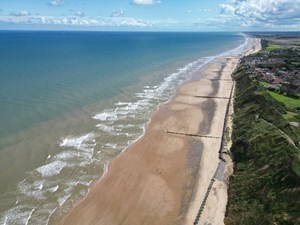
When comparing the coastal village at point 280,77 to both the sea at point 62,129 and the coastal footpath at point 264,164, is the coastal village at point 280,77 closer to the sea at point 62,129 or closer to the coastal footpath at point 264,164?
the coastal footpath at point 264,164

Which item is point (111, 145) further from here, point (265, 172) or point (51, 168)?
point (265, 172)

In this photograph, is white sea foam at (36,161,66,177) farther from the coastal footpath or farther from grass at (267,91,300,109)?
grass at (267,91,300,109)

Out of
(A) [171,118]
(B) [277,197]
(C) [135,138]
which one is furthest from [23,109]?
(B) [277,197]

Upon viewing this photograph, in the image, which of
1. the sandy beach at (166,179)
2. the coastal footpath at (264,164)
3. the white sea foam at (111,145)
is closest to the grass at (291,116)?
the coastal footpath at (264,164)

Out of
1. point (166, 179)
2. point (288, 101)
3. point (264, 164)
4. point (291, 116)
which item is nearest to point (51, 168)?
point (166, 179)

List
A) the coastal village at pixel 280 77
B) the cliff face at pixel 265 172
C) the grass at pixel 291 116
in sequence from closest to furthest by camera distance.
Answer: the cliff face at pixel 265 172 → the grass at pixel 291 116 → the coastal village at pixel 280 77

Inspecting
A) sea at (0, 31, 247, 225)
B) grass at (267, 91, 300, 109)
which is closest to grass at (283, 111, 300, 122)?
grass at (267, 91, 300, 109)
